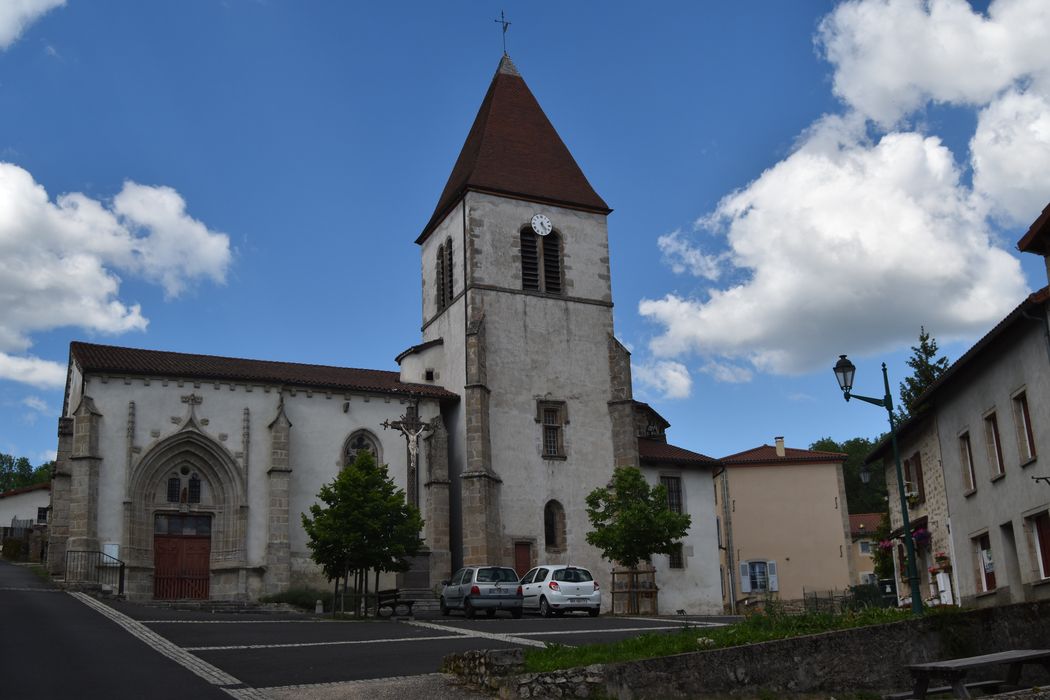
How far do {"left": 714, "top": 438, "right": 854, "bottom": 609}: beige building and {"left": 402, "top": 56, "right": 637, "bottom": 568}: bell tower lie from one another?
11894 millimetres

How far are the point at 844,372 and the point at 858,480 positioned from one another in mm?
70562

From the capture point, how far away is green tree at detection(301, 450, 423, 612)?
2803cm

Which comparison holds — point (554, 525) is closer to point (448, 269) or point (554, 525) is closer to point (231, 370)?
point (448, 269)

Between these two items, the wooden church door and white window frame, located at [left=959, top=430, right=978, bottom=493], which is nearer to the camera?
white window frame, located at [left=959, top=430, right=978, bottom=493]

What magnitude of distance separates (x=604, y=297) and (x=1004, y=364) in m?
19.8

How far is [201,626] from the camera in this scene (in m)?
21.8

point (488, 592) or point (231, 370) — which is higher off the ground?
point (231, 370)

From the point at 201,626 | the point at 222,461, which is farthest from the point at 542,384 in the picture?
the point at 201,626

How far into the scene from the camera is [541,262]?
39625mm

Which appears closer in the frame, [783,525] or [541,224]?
[541,224]

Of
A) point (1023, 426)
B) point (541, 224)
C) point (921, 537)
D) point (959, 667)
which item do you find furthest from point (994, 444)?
point (541, 224)

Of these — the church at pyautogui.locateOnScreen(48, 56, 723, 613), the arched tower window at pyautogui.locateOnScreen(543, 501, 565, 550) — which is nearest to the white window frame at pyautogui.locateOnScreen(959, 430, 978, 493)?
the church at pyautogui.locateOnScreen(48, 56, 723, 613)

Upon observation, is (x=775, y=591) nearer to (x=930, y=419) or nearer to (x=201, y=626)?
(x=930, y=419)

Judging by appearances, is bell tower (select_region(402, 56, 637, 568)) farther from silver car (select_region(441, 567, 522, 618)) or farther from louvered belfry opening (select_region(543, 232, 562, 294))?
silver car (select_region(441, 567, 522, 618))
